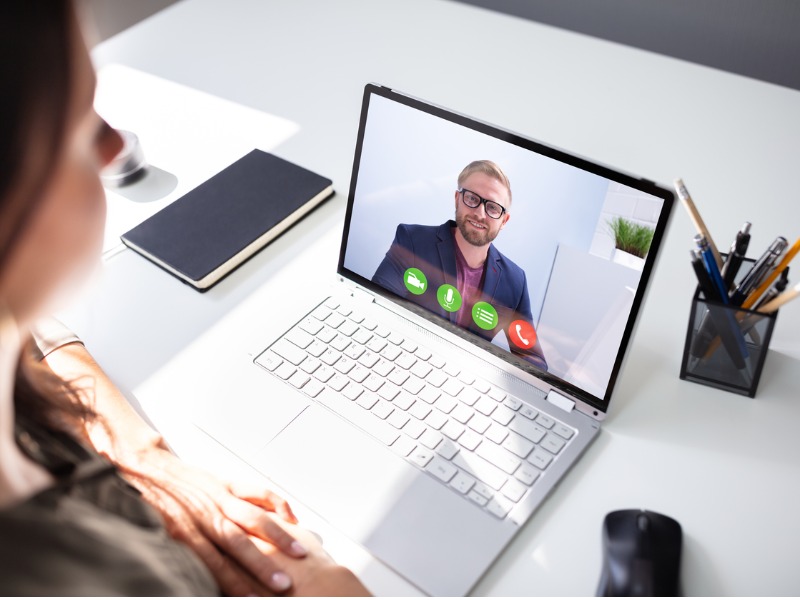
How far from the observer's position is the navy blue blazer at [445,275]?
871mm

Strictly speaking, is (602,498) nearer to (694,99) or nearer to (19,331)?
(19,331)

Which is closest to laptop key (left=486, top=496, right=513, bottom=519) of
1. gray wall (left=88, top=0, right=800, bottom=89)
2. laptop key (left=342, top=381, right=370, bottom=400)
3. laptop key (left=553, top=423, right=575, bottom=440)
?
laptop key (left=553, top=423, right=575, bottom=440)

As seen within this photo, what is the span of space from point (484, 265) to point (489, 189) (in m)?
0.09

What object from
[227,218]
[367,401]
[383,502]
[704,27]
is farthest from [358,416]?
[704,27]

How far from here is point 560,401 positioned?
87cm

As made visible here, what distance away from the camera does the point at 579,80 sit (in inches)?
54.2

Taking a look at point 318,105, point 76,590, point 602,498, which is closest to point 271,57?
point 318,105

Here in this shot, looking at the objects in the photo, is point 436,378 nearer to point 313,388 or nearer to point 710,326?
point 313,388

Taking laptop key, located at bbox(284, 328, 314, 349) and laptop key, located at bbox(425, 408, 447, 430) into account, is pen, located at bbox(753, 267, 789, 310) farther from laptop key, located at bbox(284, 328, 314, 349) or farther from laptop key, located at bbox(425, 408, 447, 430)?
laptop key, located at bbox(284, 328, 314, 349)

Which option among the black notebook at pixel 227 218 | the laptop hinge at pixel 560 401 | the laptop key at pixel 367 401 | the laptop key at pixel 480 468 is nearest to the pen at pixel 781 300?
the laptop hinge at pixel 560 401

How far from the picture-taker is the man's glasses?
856mm

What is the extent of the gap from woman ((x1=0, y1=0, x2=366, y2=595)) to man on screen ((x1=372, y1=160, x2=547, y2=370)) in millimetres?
338

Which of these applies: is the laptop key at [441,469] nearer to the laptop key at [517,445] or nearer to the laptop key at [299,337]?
the laptop key at [517,445]

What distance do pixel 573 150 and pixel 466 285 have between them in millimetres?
451
